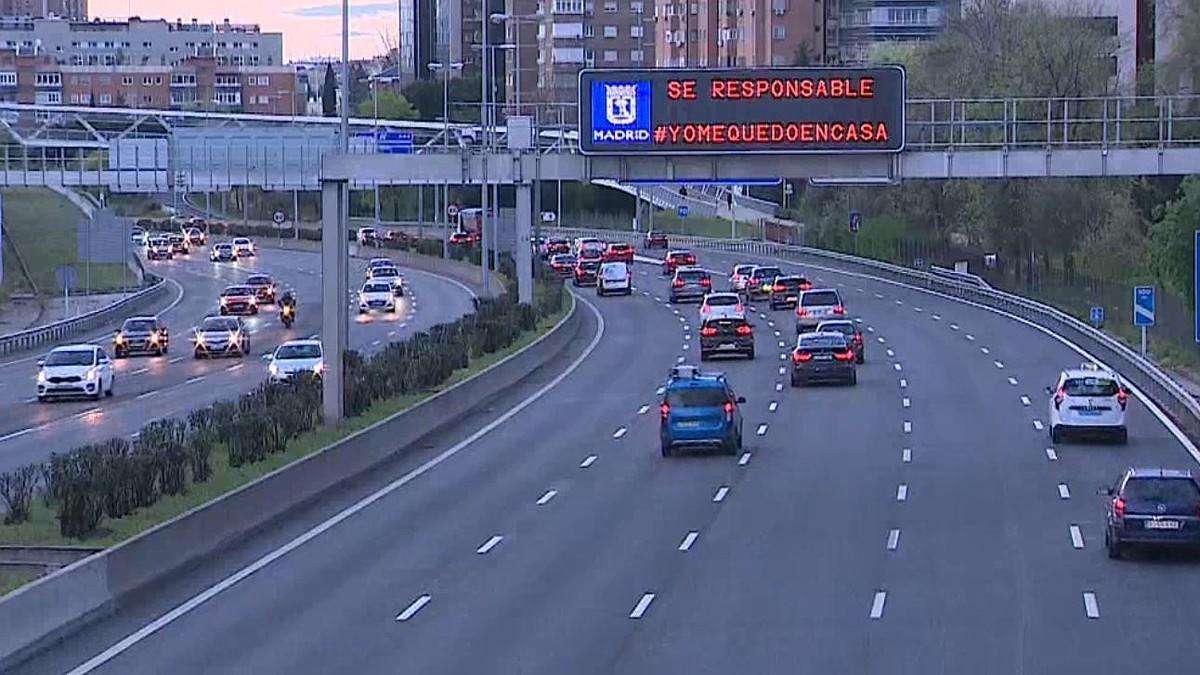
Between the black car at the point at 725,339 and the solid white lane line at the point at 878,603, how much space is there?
37332 millimetres

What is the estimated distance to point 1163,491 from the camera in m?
26.5

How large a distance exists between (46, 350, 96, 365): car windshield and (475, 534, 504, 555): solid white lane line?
27.5m

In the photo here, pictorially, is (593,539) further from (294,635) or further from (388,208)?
(388,208)

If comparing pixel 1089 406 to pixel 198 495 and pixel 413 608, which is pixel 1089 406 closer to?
pixel 198 495

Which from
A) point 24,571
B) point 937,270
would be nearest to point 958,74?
point 937,270

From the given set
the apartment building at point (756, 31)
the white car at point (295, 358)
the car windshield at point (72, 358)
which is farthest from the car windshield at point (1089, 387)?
the apartment building at point (756, 31)

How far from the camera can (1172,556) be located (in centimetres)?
2702

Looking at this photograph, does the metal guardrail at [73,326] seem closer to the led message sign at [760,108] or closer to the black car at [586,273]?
the black car at [586,273]

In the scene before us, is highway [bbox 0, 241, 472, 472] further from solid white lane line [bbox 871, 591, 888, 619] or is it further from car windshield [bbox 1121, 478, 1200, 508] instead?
car windshield [bbox 1121, 478, 1200, 508]

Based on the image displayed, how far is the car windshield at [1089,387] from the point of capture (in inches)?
1622

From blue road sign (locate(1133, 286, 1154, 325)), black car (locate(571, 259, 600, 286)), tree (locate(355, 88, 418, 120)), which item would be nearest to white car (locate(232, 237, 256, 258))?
tree (locate(355, 88, 418, 120))

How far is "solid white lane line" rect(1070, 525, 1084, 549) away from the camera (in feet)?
92.5

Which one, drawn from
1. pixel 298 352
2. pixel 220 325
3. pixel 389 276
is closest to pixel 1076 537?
pixel 298 352

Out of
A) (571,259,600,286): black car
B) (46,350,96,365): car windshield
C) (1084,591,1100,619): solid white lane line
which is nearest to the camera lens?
(1084,591,1100,619): solid white lane line
